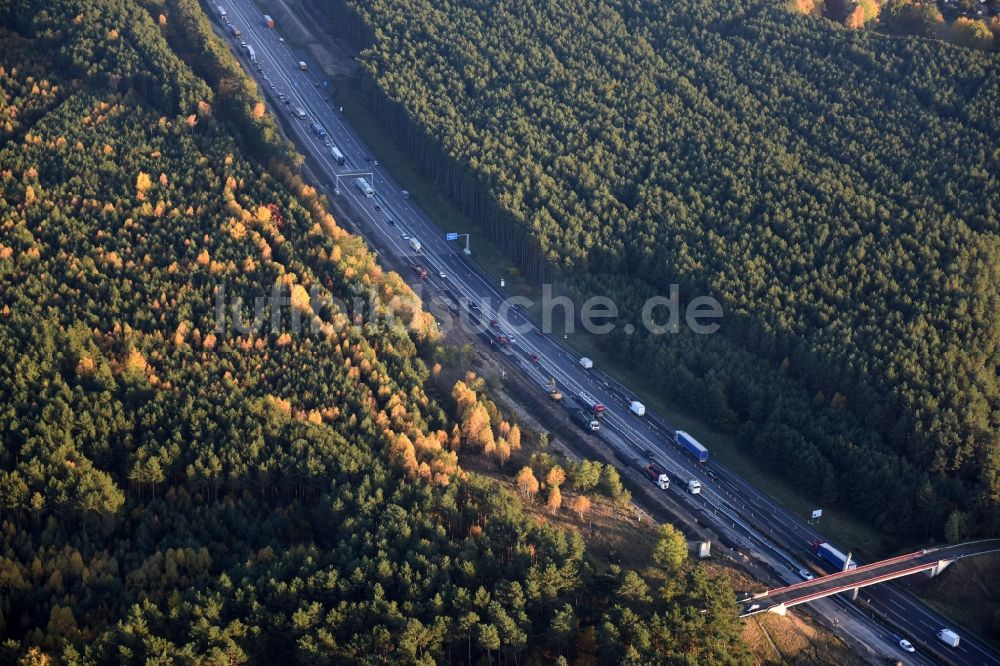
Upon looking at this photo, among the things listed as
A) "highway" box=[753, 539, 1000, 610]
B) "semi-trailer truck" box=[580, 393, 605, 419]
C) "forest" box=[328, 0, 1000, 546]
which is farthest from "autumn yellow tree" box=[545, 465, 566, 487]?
"forest" box=[328, 0, 1000, 546]

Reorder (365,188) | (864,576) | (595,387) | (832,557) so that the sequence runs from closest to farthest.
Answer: (864,576) → (832,557) → (595,387) → (365,188)


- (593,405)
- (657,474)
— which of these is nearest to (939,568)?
(657,474)

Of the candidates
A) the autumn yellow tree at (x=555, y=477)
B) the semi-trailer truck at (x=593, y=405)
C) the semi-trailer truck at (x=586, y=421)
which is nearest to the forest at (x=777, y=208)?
the semi-trailer truck at (x=593, y=405)

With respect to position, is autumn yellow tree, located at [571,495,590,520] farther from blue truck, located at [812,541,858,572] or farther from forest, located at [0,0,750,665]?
blue truck, located at [812,541,858,572]

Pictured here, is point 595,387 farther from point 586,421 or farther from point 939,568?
point 939,568

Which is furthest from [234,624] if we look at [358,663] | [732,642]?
[732,642]

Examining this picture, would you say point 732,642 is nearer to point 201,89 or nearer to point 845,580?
point 845,580

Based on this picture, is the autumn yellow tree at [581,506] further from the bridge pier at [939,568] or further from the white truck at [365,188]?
the white truck at [365,188]
